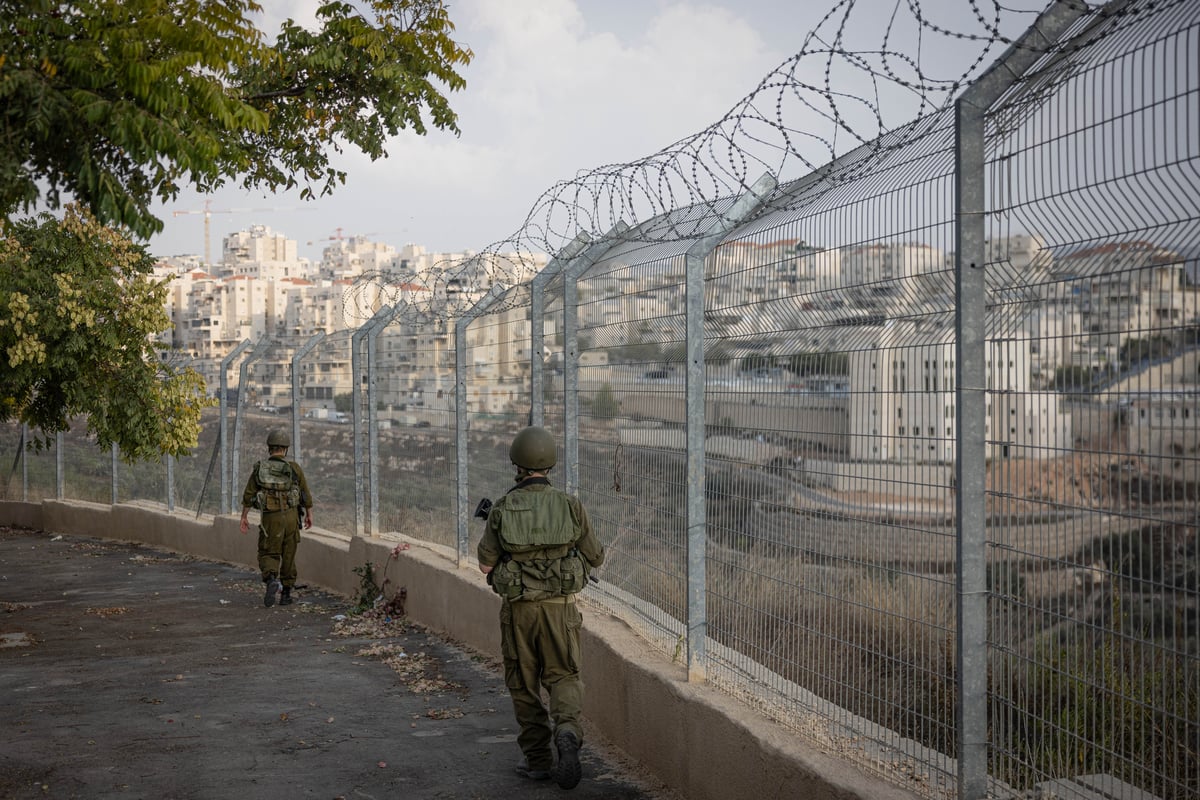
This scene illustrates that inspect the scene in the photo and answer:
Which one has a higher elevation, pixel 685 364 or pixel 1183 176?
pixel 1183 176

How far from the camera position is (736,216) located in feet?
17.8

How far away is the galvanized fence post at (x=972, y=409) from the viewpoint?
134 inches

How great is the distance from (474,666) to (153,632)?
11.7ft

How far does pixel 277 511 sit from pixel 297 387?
7.74ft

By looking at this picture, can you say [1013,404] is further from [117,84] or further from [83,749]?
[83,749]

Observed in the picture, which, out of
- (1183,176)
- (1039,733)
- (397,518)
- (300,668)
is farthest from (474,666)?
(1183,176)

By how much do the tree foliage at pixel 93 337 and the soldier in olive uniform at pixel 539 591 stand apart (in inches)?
272

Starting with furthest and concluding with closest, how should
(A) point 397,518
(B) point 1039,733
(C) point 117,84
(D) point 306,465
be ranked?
1. (D) point 306,465
2. (A) point 397,518
3. (C) point 117,84
4. (B) point 1039,733

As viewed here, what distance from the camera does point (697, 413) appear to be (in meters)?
5.37

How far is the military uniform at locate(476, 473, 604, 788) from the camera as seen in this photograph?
5652 millimetres

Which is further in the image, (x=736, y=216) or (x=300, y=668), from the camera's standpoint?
(x=300, y=668)

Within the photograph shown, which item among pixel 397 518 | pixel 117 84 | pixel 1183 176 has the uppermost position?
pixel 117 84

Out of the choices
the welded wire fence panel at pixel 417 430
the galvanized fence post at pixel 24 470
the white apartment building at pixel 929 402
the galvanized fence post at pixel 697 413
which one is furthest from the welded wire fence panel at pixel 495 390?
the galvanized fence post at pixel 24 470

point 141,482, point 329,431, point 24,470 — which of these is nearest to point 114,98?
point 329,431
